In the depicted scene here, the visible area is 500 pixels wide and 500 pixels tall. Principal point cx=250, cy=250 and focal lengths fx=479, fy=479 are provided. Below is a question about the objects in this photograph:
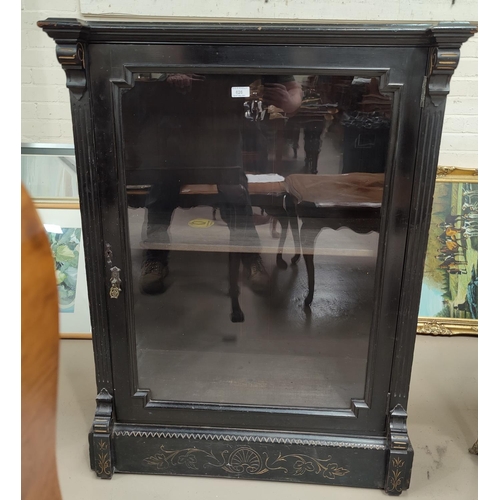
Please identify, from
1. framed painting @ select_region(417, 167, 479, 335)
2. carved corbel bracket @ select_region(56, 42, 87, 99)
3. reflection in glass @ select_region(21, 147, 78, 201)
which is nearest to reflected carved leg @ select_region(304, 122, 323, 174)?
carved corbel bracket @ select_region(56, 42, 87, 99)

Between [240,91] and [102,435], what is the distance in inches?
37.0

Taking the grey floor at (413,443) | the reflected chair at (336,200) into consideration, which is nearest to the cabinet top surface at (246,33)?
the reflected chair at (336,200)

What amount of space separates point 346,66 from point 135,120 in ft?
1.57

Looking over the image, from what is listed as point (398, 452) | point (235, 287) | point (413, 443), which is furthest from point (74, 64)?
point (413, 443)

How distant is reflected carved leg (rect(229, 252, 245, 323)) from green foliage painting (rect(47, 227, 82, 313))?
2.84 ft

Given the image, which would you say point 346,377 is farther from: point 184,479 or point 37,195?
point 37,195

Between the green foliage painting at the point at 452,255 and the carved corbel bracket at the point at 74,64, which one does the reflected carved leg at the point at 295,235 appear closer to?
the carved corbel bracket at the point at 74,64

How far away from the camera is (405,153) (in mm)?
1050

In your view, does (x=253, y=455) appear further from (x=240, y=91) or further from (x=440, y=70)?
(x=440, y=70)

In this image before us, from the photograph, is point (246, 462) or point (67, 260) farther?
point (67, 260)

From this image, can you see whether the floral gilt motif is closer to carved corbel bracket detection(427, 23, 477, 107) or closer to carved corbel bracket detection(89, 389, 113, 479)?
carved corbel bracket detection(89, 389, 113, 479)

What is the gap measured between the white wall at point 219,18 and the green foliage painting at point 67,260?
36cm

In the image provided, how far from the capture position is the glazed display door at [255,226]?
1033mm

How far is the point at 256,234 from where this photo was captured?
1194 millimetres
